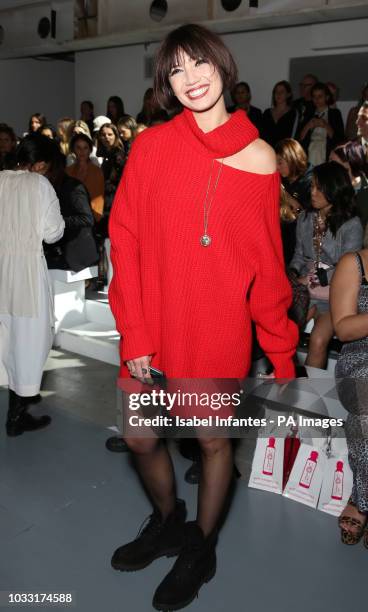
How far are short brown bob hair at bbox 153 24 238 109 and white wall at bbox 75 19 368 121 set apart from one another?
656cm

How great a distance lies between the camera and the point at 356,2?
6.82 meters

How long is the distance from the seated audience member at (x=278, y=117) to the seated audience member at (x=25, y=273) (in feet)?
12.2

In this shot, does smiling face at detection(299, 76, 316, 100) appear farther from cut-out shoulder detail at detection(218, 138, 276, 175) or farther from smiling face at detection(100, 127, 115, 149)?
cut-out shoulder detail at detection(218, 138, 276, 175)

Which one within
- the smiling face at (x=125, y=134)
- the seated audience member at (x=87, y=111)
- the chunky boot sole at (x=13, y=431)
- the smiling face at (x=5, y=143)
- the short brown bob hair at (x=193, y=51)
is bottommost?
the chunky boot sole at (x=13, y=431)

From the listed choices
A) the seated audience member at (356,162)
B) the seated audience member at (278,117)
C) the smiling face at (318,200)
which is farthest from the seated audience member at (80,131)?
the smiling face at (318,200)

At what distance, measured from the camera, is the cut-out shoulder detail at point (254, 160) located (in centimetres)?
175

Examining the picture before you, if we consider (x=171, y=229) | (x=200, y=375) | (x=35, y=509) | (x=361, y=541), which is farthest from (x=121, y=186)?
(x=361, y=541)

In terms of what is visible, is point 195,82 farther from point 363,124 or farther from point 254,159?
point 363,124

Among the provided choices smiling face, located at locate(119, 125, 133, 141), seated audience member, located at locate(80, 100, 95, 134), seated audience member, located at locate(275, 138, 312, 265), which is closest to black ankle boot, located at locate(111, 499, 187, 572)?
seated audience member, located at locate(275, 138, 312, 265)

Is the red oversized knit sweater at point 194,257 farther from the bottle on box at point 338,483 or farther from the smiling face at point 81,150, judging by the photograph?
the smiling face at point 81,150

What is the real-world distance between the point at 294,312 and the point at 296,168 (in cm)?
150

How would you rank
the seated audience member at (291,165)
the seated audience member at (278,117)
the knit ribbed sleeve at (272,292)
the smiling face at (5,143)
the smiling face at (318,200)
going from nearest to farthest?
the knit ribbed sleeve at (272,292) → the smiling face at (318,200) → the seated audience member at (291,165) → the smiling face at (5,143) → the seated audience member at (278,117)

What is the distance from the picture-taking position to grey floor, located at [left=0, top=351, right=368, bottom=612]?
2055 mm

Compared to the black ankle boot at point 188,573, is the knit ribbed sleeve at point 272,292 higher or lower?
higher
